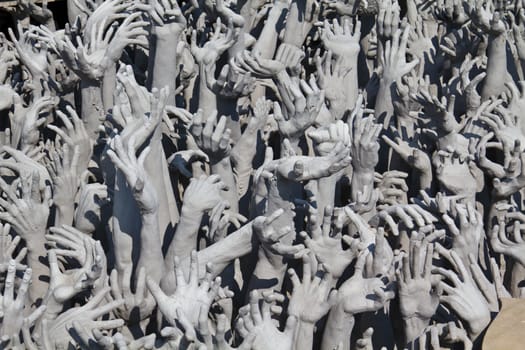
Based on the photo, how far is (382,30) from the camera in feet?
16.4

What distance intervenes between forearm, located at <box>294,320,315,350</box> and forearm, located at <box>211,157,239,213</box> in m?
0.93

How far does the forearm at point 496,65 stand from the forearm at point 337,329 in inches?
79.7

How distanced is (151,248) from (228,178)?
0.66m

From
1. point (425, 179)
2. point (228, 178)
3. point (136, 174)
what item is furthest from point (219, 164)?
point (425, 179)

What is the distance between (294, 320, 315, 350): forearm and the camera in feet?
10.3

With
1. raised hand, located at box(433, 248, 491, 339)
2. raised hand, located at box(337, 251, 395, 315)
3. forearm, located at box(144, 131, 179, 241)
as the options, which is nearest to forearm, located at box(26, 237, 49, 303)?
forearm, located at box(144, 131, 179, 241)

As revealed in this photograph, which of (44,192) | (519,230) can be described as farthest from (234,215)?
(519,230)

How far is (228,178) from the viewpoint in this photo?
392cm

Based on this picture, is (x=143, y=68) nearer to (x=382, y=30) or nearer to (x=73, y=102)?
(x=73, y=102)

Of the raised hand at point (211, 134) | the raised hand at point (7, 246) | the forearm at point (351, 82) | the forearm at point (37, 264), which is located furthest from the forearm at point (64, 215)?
the forearm at point (351, 82)

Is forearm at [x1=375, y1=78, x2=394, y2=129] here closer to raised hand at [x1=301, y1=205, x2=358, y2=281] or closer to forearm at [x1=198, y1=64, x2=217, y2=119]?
forearm at [x1=198, y1=64, x2=217, y2=119]

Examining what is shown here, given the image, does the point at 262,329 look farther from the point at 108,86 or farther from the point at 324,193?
the point at 108,86

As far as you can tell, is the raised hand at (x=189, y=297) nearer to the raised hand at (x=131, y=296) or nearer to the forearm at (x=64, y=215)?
the raised hand at (x=131, y=296)

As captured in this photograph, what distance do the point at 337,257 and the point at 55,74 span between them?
258 cm
